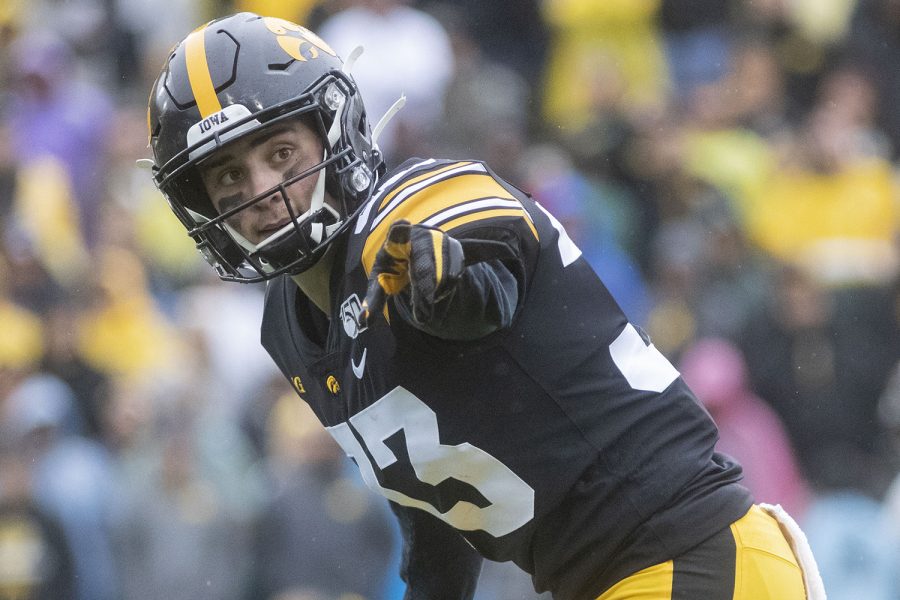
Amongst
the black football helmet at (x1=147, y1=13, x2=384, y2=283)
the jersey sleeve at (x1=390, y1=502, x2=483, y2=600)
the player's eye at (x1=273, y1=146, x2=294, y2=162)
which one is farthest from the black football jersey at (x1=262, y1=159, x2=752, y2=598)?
the jersey sleeve at (x1=390, y1=502, x2=483, y2=600)

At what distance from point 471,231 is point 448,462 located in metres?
0.55

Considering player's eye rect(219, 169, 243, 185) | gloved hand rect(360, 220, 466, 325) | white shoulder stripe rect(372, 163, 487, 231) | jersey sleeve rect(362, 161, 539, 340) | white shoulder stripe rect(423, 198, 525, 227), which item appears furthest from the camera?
player's eye rect(219, 169, 243, 185)

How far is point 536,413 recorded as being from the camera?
288 centimetres

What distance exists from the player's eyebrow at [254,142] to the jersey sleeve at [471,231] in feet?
1.08

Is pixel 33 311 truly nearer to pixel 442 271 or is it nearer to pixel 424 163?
pixel 424 163

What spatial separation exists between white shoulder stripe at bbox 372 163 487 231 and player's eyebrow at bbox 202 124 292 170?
1.26 ft

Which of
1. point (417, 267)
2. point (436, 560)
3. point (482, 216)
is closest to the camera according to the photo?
point (417, 267)

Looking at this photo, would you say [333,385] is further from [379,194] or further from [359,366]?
[379,194]

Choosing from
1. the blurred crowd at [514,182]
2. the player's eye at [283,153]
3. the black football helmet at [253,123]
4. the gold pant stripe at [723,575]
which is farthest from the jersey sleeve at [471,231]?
the blurred crowd at [514,182]

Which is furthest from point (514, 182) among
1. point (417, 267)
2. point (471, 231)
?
point (417, 267)

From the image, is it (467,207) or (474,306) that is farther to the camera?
(467,207)

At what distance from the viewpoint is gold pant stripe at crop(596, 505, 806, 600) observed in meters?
2.90

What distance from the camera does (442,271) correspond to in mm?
2426

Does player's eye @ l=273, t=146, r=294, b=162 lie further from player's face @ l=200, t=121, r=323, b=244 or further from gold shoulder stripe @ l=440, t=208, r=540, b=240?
gold shoulder stripe @ l=440, t=208, r=540, b=240
